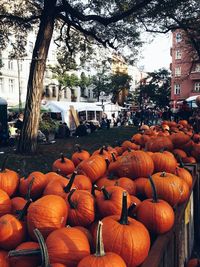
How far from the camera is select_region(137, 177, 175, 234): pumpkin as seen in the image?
94.2 inches

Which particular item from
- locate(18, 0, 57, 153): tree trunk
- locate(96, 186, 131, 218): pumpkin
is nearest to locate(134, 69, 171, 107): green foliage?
locate(18, 0, 57, 153): tree trunk

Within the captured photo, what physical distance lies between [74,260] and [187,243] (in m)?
2.13

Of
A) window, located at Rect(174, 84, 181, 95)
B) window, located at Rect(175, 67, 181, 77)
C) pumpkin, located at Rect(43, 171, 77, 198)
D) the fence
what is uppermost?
window, located at Rect(175, 67, 181, 77)

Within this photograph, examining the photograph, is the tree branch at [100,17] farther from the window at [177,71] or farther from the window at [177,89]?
the window at [177,71]

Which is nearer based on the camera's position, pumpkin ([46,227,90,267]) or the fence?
pumpkin ([46,227,90,267])

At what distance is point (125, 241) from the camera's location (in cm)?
194

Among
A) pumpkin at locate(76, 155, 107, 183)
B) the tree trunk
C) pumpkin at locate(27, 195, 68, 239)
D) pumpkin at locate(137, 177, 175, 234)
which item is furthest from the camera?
the tree trunk

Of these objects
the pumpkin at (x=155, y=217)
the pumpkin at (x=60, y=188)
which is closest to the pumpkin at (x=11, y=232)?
the pumpkin at (x=60, y=188)

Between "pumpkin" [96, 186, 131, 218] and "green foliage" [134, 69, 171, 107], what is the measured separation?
78.0 meters

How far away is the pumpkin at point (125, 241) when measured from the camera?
195cm

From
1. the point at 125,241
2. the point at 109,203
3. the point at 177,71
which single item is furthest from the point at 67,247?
the point at 177,71

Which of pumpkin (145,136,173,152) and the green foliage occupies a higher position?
the green foliage

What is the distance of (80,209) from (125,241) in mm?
443

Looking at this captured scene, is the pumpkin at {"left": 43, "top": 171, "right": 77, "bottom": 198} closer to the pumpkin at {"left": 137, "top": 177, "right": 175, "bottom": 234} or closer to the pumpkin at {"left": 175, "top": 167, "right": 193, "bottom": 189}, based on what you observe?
the pumpkin at {"left": 137, "top": 177, "right": 175, "bottom": 234}
